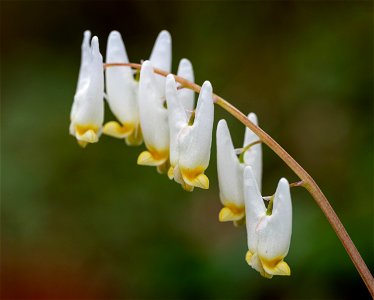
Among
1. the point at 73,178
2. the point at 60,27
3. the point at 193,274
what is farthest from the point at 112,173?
the point at 60,27

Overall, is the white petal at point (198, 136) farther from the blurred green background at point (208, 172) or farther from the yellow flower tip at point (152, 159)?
the blurred green background at point (208, 172)

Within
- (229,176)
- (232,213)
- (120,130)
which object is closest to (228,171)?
(229,176)

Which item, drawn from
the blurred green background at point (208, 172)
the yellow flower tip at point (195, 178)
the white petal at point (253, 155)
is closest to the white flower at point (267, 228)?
the yellow flower tip at point (195, 178)

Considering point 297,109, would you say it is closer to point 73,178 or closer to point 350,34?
point 350,34

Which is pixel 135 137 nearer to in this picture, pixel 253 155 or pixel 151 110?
pixel 151 110

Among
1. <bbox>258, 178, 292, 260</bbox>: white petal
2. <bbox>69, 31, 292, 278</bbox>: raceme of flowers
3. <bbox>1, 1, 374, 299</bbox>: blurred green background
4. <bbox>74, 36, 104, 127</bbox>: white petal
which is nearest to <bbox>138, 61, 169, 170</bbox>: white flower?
<bbox>69, 31, 292, 278</bbox>: raceme of flowers

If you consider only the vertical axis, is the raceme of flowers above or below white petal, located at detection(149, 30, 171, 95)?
below

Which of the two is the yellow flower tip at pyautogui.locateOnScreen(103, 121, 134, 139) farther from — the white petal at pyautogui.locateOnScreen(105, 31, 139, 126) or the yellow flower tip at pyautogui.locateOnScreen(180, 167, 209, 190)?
the yellow flower tip at pyautogui.locateOnScreen(180, 167, 209, 190)
